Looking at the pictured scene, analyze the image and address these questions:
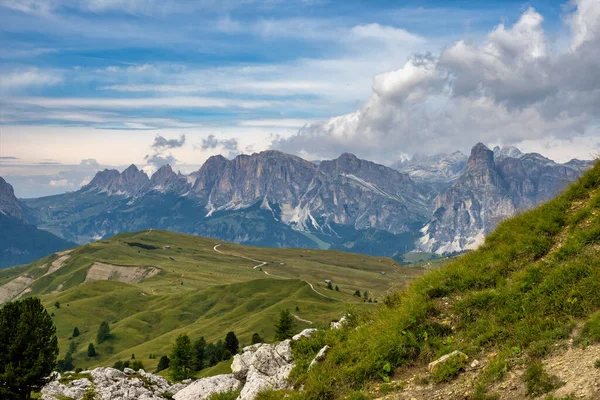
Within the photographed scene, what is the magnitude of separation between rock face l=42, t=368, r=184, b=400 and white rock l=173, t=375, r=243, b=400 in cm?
1287

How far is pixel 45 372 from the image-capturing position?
169 feet

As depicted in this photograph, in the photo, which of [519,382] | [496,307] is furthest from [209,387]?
[519,382]

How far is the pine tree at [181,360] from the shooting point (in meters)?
95.3

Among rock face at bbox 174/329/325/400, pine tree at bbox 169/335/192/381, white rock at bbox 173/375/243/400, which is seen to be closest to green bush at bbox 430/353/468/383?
rock face at bbox 174/329/325/400

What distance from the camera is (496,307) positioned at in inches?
674

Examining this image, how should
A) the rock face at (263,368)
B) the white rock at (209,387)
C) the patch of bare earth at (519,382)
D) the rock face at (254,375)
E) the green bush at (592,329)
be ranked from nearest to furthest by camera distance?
1. the patch of bare earth at (519,382)
2. the green bush at (592,329)
3. the rock face at (263,368)
4. the rock face at (254,375)
5. the white rock at (209,387)

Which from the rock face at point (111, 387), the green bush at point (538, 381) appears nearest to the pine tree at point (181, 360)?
the rock face at point (111, 387)

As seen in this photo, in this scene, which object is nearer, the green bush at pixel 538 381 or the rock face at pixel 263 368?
the green bush at pixel 538 381

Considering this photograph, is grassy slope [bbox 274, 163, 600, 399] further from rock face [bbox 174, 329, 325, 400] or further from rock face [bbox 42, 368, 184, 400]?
rock face [bbox 42, 368, 184, 400]

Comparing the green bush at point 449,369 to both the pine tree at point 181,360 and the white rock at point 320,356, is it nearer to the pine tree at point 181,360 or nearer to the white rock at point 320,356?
the white rock at point 320,356

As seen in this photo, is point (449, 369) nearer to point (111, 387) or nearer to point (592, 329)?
point (592, 329)

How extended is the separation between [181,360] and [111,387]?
184ft

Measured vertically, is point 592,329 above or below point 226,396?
above

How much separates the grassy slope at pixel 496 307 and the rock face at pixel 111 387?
26.4 m
